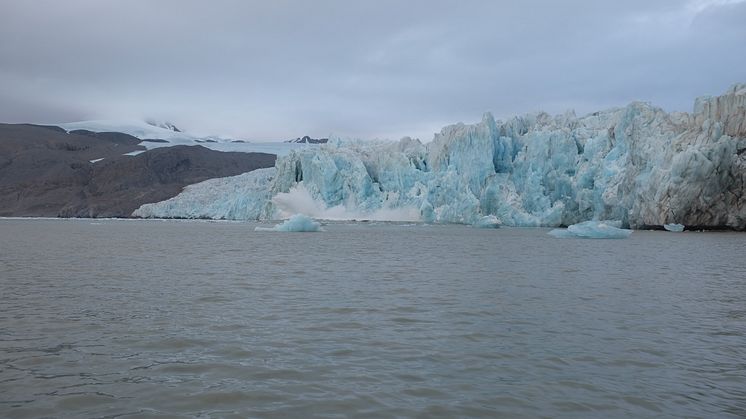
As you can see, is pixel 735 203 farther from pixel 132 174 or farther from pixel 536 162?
pixel 132 174

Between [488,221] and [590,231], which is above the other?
[590,231]

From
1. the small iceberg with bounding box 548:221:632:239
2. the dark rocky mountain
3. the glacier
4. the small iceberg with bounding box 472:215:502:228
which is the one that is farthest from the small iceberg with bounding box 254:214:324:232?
the dark rocky mountain

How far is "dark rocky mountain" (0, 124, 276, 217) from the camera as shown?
3942 inches

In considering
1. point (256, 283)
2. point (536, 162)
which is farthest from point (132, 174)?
point (256, 283)

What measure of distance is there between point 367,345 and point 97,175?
119014mm

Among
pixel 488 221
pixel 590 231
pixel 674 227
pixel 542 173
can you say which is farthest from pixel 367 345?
pixel 542 173

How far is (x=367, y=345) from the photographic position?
21.1 feet

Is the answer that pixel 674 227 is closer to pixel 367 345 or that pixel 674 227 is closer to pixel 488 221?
pixel 488 221

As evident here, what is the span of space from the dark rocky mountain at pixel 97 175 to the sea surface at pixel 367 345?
3522 inches

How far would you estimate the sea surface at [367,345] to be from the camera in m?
4.60

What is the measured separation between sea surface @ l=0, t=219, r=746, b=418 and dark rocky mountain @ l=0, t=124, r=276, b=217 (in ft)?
293

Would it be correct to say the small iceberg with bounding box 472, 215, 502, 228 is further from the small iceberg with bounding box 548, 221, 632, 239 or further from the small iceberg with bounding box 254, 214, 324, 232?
the small iceberg with bounding box 254, 214, 324, 232

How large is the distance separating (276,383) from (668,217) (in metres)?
36.1

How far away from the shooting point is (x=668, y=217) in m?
36.1
